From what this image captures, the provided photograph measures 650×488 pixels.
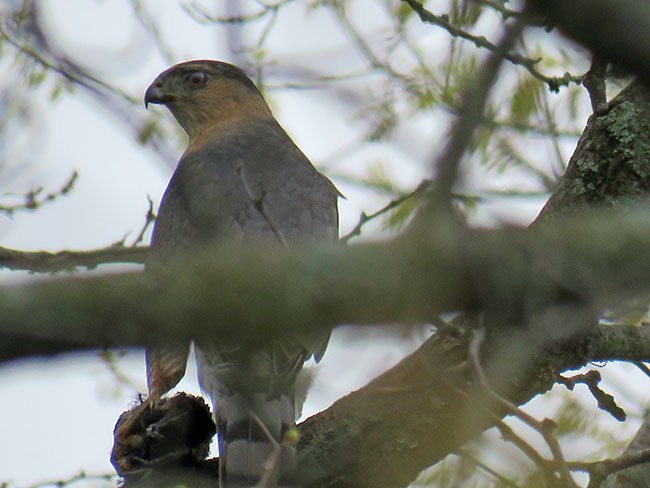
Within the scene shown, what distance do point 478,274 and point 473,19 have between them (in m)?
1.93

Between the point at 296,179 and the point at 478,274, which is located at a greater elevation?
the point at 296,179

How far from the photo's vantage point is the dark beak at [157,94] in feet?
20.7

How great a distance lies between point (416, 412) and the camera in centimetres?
357

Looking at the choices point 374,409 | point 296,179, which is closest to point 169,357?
point 374,409

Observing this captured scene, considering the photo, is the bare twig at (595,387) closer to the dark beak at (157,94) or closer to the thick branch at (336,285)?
the thick branch at (336,285)

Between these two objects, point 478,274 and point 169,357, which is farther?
point 169,357

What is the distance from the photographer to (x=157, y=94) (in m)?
6.36

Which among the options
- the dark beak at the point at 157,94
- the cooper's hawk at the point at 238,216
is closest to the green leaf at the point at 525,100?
the cooper's hawk at the point at 238,216

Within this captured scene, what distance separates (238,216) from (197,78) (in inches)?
97.2

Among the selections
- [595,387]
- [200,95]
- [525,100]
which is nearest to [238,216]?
[525,100]

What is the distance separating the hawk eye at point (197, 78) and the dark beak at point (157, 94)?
0.19m

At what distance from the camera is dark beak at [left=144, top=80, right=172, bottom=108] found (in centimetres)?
630

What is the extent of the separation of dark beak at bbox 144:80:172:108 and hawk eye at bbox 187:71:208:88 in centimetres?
19

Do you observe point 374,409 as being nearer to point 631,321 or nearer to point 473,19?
point 473,19
